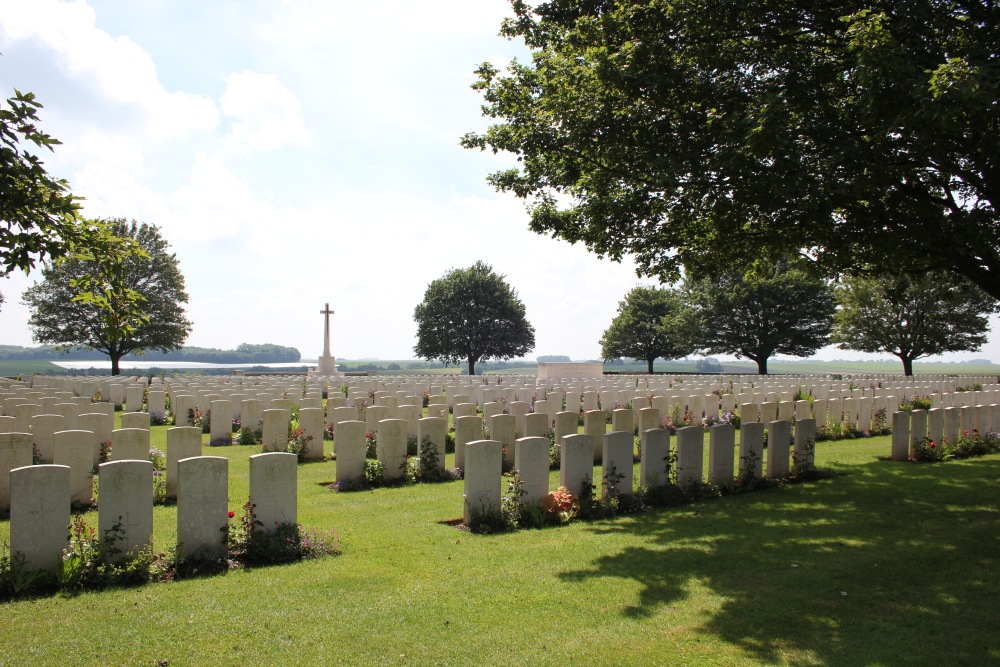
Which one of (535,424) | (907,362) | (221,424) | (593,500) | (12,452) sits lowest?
(593,500)

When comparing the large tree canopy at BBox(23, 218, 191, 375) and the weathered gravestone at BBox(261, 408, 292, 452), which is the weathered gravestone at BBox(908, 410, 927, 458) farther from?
the large tree canopy at BBox(23, 218, 191, 375)

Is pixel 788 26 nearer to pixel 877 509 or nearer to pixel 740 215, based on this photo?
pixel 740 215

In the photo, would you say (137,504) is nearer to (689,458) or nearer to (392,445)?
(392,445)

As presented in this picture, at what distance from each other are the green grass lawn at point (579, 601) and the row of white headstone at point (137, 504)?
0.58m

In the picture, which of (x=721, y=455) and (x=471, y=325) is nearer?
(x=721, y=455)

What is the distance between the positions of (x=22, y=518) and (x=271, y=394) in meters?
12.4

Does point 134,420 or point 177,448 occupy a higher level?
point 134,420

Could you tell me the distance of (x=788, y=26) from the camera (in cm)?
869

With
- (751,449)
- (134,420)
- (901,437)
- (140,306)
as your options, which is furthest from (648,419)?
(140,306)

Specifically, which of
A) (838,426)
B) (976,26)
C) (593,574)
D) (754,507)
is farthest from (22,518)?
(838,426)

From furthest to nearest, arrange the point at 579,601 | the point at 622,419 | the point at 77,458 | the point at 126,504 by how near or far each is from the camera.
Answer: the point at 622,419, the point at 77,458, the point at 126,504, the point at 579,601

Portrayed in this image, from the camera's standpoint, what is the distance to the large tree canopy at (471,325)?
2195 inches

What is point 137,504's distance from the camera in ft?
18.8

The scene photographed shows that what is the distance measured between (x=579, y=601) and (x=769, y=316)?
4553 centimetres
